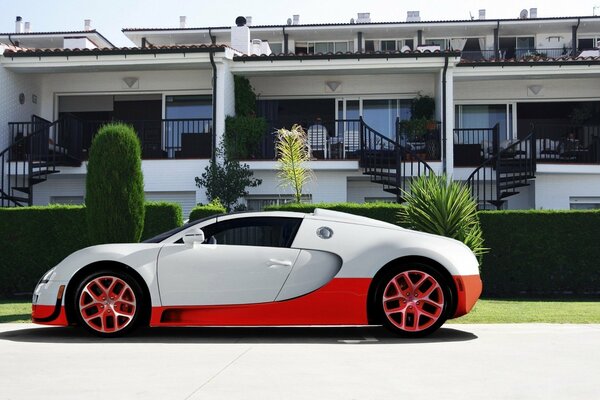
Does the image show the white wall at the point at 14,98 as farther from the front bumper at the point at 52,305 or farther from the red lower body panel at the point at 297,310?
the red lower body panel at the point at 297,310

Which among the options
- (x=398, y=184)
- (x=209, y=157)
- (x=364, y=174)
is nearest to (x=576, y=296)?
(x=398, y=184)

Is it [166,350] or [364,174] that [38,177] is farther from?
[166,350]

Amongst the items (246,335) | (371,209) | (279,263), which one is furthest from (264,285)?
(371,209)

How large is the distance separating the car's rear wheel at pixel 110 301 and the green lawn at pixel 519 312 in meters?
2.30

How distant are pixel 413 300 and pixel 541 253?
6726 mm

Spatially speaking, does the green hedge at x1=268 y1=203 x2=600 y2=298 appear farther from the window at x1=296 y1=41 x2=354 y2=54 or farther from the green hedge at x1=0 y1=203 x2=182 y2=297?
the window at x1=296 y1=41 x2=354 y2=54

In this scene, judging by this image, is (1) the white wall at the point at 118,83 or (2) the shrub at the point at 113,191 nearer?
(2) the shrub at the point at 113,191

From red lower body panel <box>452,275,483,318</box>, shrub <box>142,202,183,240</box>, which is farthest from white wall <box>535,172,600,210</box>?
red lower body panel <box>452,275,483,318</box>

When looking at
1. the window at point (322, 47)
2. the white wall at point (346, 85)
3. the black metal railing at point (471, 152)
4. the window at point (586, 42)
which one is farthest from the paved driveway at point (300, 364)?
the window at point (586, 42)

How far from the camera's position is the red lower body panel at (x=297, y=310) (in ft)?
24.6

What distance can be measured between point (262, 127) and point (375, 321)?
13296 mm

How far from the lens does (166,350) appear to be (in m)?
6.78

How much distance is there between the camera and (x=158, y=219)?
13.5 metres

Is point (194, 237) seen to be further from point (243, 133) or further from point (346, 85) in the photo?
point (346, 85)
